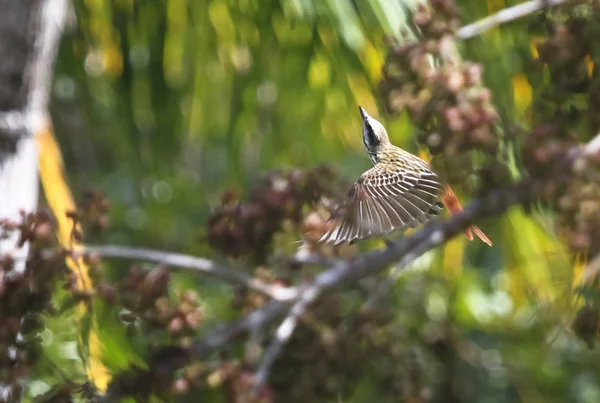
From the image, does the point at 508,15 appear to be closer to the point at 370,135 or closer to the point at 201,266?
the point at 370,135

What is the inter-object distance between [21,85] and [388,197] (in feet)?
1.77

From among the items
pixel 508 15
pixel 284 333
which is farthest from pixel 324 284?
pixel 508 15

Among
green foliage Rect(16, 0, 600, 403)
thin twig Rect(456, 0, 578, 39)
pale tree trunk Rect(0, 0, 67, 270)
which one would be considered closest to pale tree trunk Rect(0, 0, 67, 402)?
pale tree trunk Rect(0, 0, 67, 270)

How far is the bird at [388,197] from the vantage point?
0.63 m

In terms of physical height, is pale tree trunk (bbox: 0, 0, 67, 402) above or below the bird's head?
above

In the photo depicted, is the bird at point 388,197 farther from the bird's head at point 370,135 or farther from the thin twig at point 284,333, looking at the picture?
the thin twig at point 284,333

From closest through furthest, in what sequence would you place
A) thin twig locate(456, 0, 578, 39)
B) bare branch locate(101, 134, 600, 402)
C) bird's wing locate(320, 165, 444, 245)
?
bird's wing locate(320, 165, 444, 245)
thin twig locate(456, 0, 578, 39)
bare branch locate(101, 134, 600, 402)

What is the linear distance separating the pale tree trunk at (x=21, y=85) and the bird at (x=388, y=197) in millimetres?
477

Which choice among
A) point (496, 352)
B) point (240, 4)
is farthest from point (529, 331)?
point (240, 4)

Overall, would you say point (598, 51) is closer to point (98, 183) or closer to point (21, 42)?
point (21, 42)

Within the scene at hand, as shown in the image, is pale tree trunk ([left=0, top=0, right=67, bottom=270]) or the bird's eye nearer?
the bird's eye

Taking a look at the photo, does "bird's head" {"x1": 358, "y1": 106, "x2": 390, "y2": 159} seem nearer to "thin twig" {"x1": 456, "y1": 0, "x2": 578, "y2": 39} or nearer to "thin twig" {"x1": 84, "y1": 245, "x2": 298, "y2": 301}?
"thin twig" {"x1": 456, "y1": 0, "x2": 578, "y2": 39}

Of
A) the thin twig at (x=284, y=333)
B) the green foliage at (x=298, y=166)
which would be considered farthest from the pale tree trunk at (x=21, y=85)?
the thin twig at (x=284, y=333)

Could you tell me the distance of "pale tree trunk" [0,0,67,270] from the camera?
1.02 m
